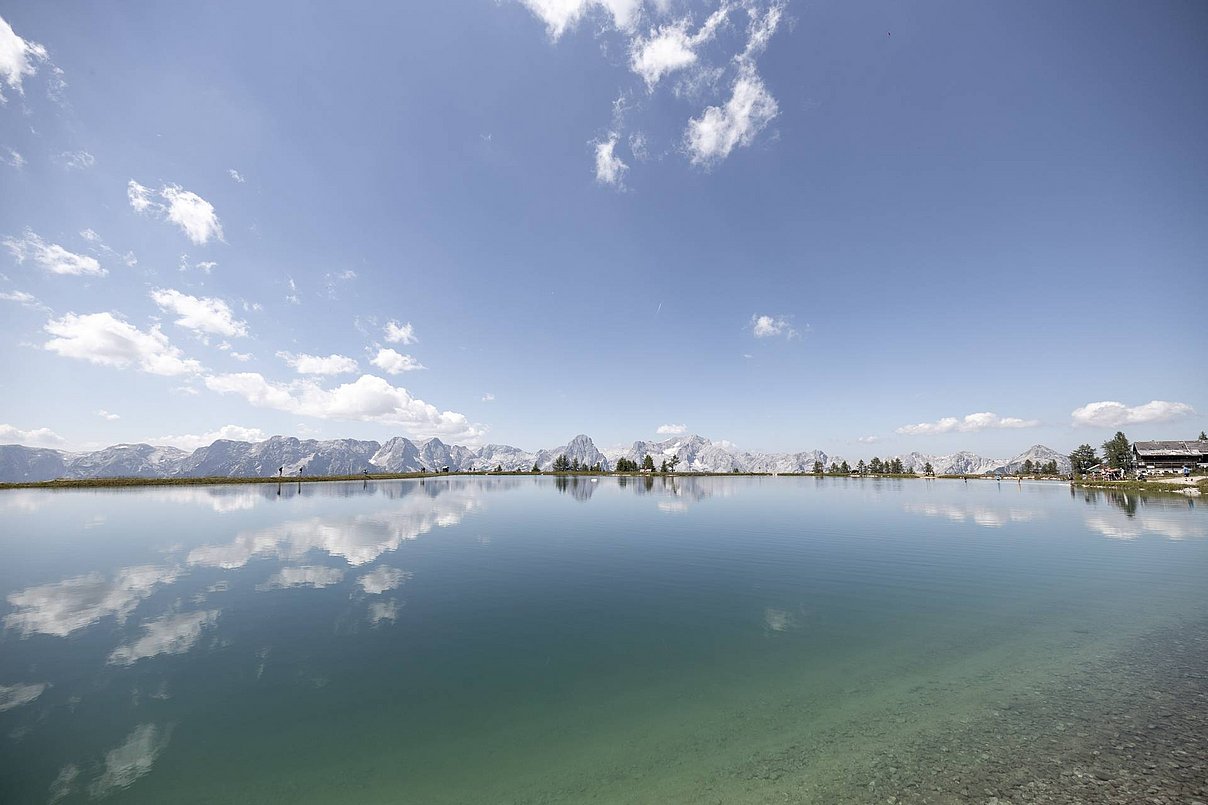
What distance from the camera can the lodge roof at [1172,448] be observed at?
162 meters

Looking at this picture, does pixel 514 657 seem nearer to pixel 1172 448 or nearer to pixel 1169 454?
pixel 1169 454

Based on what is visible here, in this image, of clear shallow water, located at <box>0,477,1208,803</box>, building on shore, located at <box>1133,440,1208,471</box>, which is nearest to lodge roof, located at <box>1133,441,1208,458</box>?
building on shore, located at <box>1133,440,1208,471</box>

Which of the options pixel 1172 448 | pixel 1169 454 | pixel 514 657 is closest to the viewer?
pixel 514 657

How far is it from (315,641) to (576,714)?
13462mm

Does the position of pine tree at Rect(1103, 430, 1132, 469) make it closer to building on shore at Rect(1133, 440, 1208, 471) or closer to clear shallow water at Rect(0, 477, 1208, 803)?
building on shore at Rect(1133, 440, 1208, 471)

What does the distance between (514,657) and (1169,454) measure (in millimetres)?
260643

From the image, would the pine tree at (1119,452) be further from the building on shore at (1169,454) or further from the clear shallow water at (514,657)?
the clear shallow water at (514,657)

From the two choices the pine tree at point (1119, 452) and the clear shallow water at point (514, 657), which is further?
the pine tree at point (1119, 452)

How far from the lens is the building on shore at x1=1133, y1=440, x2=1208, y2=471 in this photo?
161000 millimetres

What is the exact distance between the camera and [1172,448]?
17012 cm

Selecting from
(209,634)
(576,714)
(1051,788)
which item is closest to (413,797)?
(576,714)

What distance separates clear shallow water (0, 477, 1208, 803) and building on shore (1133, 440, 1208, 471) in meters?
198

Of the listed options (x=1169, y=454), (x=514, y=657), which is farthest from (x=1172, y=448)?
(x=514, y=657)

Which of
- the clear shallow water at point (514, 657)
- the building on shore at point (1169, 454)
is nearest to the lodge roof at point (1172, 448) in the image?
the building on shore at point (1169, 454)
